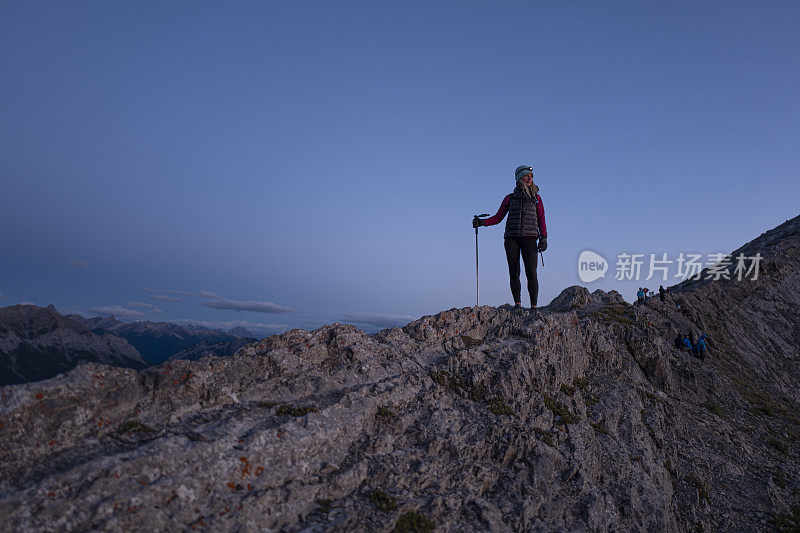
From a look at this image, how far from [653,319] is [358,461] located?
2915 centimetres

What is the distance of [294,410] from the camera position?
1038cm

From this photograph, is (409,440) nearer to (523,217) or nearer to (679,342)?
(523,217)

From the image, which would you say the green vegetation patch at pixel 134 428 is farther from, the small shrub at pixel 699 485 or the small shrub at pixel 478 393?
the small shrub at pixel 699 485

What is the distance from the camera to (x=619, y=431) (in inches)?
600

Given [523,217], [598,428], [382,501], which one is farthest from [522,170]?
[382,501]

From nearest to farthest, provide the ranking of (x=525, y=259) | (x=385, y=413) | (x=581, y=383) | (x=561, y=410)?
1. (x=385, y=413)
2. (x=561, y=410)
3. (x=581, y=383)
4. (x=525, y=259)

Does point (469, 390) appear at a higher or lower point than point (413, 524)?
higher

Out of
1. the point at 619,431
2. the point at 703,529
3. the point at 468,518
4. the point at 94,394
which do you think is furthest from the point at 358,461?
the point at 703,529

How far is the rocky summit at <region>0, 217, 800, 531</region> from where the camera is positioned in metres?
7.79

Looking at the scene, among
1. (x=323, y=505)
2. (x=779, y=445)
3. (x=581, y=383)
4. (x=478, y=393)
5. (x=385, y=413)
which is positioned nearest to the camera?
(x=323, y=505)

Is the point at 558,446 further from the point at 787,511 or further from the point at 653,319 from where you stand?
the point at 653,319

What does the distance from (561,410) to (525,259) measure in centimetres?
656

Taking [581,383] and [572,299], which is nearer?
[581,383]

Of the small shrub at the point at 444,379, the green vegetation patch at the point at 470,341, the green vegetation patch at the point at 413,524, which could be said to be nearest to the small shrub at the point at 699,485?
the green vegetation patch at the point at 470,341
